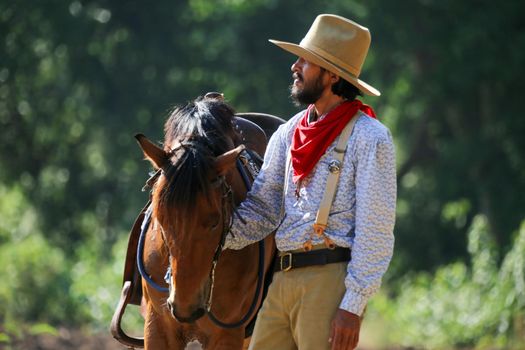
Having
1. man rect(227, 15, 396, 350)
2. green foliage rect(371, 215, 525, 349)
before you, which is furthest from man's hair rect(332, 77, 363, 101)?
green foliage rect(371, 215, 525, 349)

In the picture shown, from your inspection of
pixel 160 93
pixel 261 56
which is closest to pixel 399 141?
pixel 261 56

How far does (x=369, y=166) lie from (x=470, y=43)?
17671mm

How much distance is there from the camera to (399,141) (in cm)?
2728

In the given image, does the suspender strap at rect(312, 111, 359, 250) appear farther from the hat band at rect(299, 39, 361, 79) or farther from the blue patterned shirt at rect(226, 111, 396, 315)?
the hat band at rect(299, 39, 361, 79)

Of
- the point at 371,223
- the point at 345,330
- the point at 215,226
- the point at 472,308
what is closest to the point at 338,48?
the point at 371,223

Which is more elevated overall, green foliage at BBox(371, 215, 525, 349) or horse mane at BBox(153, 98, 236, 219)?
horse mane at BBox(153, 98, 236, 219)

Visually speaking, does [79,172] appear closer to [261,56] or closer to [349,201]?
[261,56]

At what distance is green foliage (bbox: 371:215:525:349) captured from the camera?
13.5m

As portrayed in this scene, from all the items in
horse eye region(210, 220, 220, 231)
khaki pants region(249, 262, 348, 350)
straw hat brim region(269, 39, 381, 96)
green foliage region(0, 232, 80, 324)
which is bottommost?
green foliage region(0, 232, 80, 324)

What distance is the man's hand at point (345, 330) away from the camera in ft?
15.9

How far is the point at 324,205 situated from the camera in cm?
504

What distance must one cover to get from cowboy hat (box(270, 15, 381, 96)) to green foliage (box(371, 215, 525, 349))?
7.40 meters

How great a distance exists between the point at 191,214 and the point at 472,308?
33.8 feet

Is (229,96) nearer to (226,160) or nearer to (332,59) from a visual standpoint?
(226,160)
